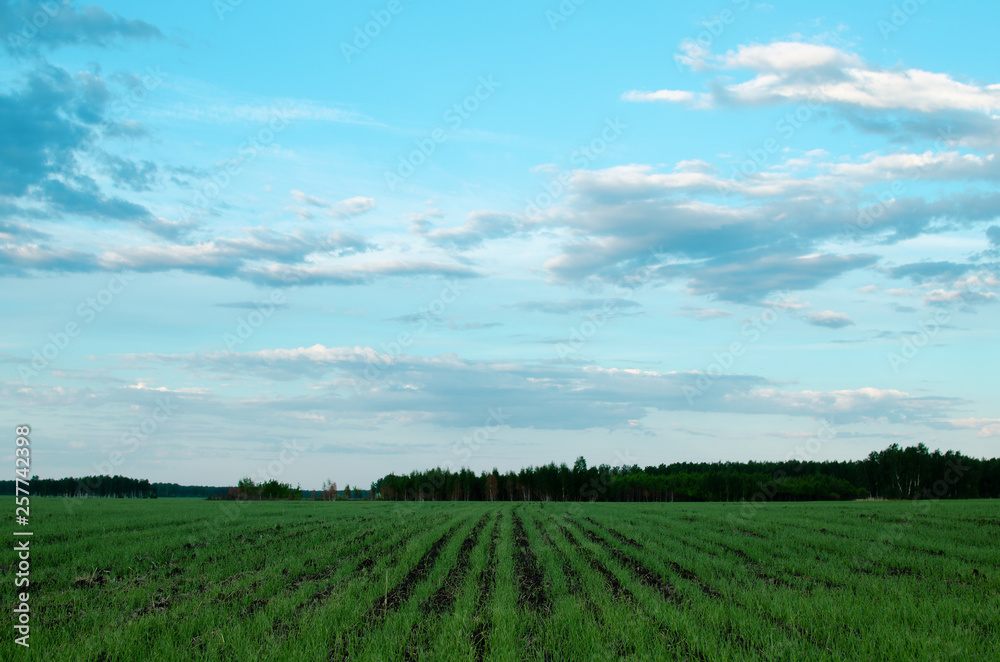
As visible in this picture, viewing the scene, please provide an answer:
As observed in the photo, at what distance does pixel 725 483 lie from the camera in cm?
12706

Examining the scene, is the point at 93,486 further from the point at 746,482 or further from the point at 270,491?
the point at 746,482

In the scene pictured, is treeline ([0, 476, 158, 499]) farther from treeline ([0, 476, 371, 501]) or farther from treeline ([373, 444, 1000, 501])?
treeline ([373, 444, 1000, 501])

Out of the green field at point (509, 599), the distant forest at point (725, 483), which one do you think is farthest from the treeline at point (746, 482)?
the green field at point (509, 599)

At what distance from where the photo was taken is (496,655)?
9734mm

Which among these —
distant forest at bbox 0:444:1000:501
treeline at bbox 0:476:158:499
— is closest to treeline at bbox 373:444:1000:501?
distant forest at bbox 0:444:1000:501

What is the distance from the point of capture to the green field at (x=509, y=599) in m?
10.1

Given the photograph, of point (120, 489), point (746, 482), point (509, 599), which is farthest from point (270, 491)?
point (509, 599)

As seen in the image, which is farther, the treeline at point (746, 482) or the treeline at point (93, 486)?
the treeline at point (93, 486)

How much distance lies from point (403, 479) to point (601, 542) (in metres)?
136

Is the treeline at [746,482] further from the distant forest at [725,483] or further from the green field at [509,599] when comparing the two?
the green field at [509,599]

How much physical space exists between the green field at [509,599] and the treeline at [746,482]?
4323 inches

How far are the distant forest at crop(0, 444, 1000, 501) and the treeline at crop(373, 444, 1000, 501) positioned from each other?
20 cm

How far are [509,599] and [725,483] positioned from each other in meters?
126

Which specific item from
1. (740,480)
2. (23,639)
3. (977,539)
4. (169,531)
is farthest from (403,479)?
(23,639)
